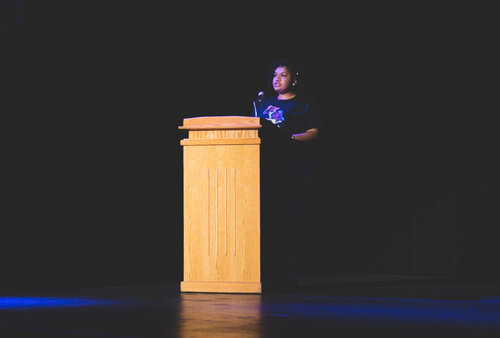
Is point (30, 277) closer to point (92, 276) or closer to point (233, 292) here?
point (92, 276)

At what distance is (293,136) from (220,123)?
0.50m

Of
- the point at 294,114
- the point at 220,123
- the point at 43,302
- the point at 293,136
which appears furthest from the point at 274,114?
the point at 43,302

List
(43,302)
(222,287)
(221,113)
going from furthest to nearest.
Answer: (221,113)
(222,287)
(43,302)

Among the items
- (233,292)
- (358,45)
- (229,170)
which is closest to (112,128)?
(229,170)

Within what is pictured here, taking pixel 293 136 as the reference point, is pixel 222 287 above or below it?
below

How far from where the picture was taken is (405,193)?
16.9 feet

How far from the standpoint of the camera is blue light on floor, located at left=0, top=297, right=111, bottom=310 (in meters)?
2.81

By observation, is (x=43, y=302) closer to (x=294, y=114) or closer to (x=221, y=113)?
(x=294, y=114)

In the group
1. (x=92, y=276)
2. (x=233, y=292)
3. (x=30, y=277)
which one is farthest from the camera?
(x=92, y=276)

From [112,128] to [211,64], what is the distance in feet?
3.10

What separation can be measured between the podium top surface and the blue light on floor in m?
0.91

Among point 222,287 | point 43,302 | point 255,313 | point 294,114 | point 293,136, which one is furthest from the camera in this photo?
point 294,114

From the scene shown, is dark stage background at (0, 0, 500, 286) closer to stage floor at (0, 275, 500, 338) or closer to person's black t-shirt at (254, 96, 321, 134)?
stage floor at (0, 275, 500, 338)

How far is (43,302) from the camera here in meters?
2.98
